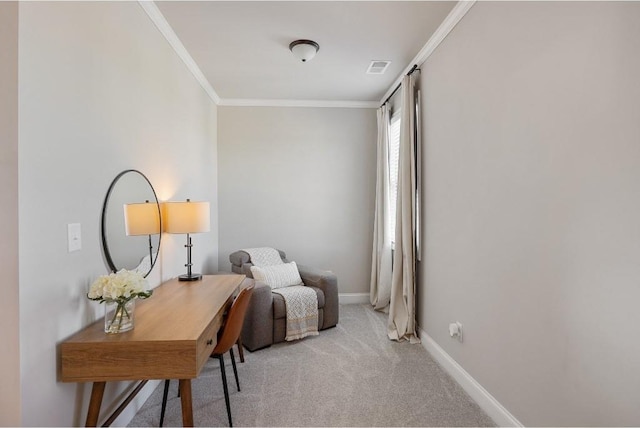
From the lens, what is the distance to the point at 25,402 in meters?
1.28

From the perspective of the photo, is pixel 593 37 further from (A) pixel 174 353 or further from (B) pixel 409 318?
(B) pixel 409 318

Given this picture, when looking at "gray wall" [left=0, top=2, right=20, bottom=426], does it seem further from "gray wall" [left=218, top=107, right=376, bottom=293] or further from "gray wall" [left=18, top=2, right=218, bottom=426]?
"gray wall" [left=218, top=107, right=376, bottom=293]

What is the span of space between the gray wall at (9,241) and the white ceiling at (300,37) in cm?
142

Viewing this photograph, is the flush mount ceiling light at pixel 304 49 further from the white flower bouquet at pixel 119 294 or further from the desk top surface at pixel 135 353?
the desk top surface at pixel 135 353

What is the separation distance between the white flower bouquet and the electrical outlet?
203 centimetres

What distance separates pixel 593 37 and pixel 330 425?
227 cm

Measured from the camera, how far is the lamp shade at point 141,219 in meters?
2.06

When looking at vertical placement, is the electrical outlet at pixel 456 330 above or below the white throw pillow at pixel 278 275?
below

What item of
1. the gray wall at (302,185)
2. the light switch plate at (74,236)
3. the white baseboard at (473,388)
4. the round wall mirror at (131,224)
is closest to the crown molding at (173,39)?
the gray wall at (302,185)

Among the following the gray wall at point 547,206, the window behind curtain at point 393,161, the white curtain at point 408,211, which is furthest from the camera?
the window behind curtain at point 393,161

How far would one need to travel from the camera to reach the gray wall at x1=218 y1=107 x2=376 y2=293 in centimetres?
440

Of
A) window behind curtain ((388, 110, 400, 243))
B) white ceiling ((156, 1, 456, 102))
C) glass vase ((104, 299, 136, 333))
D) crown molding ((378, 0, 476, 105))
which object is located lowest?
glass vase ((104, 299, 136, 333))

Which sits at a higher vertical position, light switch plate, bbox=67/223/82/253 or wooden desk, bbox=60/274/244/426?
light switch plate, bbox=67/223/82/253

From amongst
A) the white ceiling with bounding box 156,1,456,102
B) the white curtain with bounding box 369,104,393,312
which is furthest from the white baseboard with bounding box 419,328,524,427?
the white ceiling with bounding box 156,1,456,102
